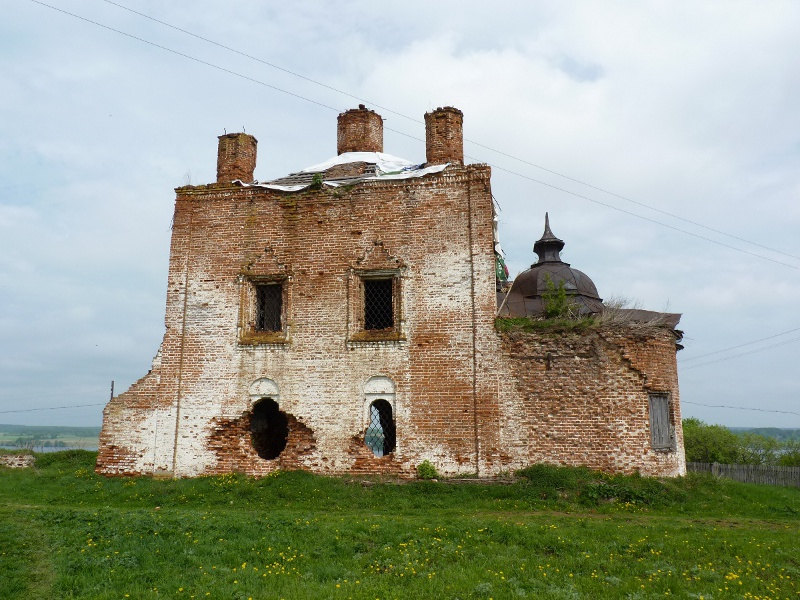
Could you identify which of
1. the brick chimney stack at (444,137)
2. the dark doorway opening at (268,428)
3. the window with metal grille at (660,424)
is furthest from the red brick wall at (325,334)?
the window with metal grille at (660,424)

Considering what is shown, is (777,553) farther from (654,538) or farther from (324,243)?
(324,243)

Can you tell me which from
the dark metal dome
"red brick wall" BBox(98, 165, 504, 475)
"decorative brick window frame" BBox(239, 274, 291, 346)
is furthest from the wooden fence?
"decorative brick window frame" BBox(239, 274, 291, 346)

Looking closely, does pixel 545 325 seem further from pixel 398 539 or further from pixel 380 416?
pixel 398 539

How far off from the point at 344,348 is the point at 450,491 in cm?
347

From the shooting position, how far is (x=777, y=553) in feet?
26.0

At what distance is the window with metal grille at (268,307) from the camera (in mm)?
13828

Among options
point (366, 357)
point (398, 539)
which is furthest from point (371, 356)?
point (398, 539)

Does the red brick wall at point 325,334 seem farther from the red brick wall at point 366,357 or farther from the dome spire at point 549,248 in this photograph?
the dome spire at point 549,248

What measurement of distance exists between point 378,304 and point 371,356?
3.95 ft

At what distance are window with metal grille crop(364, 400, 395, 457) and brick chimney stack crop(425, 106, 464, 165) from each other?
5.56 metres

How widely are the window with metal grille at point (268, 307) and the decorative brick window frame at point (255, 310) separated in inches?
3.8

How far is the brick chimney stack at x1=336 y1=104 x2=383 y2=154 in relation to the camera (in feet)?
57.2

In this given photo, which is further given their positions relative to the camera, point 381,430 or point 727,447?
point 727,447

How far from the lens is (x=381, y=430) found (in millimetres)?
13250
